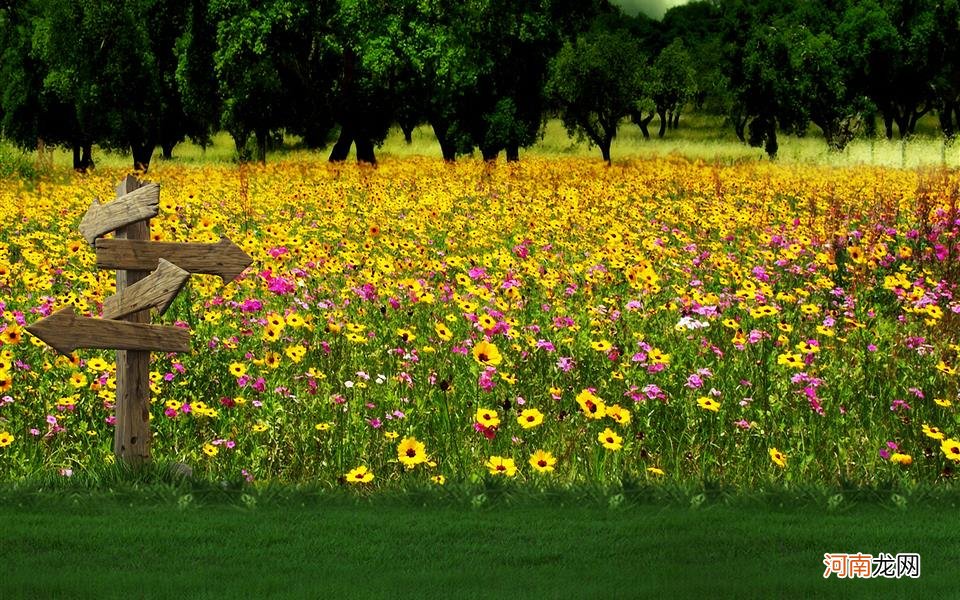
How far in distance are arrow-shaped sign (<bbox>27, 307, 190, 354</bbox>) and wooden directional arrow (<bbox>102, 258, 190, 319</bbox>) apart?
86 mm

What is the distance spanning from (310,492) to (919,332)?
4.97m

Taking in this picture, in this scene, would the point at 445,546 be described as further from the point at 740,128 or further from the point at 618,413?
the point at 740,128

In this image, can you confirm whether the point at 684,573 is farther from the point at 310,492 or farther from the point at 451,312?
the point at 451,312

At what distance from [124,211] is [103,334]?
25.4 inches

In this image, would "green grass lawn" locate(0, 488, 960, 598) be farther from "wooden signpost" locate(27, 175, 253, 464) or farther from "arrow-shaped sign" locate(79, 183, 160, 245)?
"arrow-shaped sign" locate(79, 183, 160, 245)

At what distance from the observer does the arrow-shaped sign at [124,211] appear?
5.54 metres

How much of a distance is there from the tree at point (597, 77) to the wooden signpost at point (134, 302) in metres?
24.8

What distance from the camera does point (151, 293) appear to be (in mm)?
5441

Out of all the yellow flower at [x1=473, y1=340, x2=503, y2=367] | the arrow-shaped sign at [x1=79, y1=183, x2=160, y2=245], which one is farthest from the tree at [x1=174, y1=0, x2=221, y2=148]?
the yellow flower at [x1=473, y1=340, x2=503, y2=367]

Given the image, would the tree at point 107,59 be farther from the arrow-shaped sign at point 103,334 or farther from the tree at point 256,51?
the arrow-shaped sign at point 103,334

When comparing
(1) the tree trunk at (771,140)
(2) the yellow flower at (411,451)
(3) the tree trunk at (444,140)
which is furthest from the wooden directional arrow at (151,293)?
(1) the tree trunk at (771,140)

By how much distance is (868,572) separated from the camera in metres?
4.54

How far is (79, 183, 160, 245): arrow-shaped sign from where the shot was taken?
5.54m

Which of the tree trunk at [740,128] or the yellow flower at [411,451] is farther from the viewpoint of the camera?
the tree trunk at [740,128]
